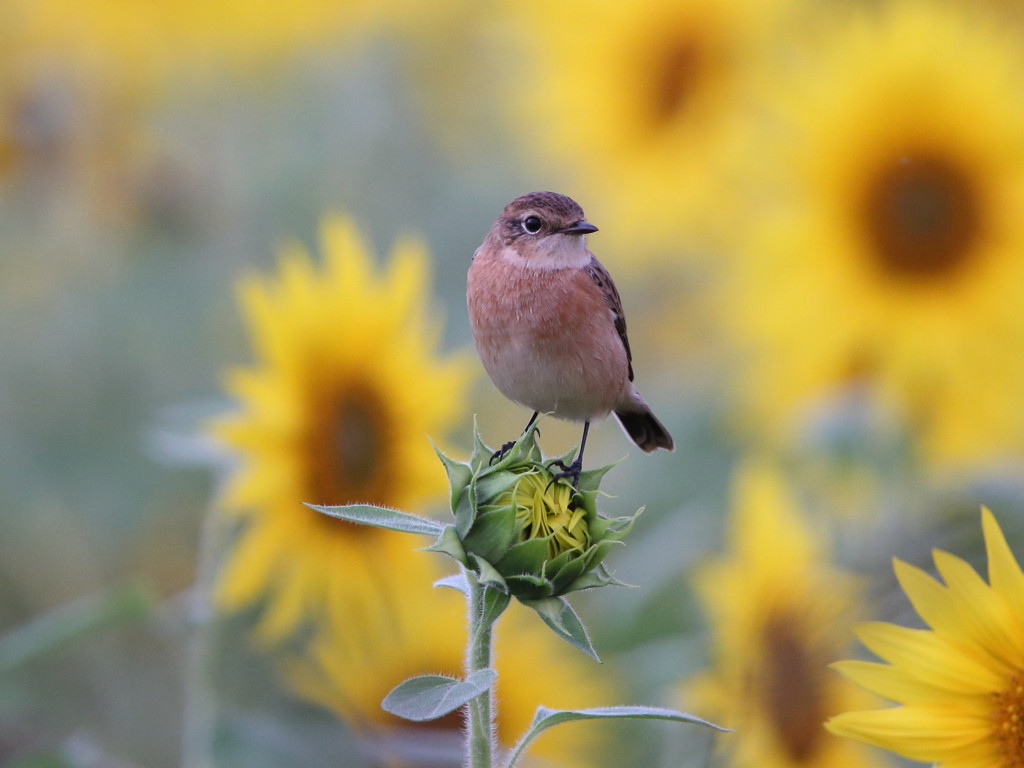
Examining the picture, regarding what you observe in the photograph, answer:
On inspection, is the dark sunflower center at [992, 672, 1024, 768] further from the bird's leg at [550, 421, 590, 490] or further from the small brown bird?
the small brown bird

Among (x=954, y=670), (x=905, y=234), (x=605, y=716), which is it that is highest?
(x=905, y=234)

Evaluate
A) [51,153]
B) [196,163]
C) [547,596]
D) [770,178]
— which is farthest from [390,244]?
[547,596]

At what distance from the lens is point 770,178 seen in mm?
3691

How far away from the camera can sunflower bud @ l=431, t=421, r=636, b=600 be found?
1420 mm

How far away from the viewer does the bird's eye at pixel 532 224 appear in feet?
7.16

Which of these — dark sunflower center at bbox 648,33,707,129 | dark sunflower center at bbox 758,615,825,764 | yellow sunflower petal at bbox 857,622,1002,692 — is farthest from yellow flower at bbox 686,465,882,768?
dark sunflower center at bbox 648,33,707,129

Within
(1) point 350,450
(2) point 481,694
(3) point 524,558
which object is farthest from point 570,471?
(1) point 350,450

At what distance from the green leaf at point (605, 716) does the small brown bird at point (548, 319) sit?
1.85 ft

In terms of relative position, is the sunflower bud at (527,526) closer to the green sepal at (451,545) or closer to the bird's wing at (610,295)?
the green sepal at (451,545)

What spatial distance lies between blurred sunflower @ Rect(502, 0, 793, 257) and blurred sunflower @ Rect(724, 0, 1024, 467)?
1.66ft

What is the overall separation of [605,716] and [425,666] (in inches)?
59.4

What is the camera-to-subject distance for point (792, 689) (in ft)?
6.45

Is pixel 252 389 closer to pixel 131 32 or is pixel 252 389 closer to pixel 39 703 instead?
pixel 39 703

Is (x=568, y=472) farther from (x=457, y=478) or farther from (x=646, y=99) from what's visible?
(x=646, y=99)
